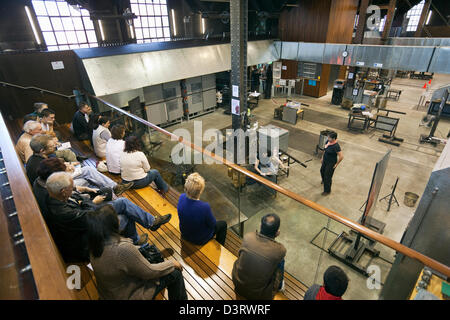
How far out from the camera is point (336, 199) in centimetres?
691

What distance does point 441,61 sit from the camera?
8.63m

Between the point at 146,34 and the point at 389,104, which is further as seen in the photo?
the point at 389,104

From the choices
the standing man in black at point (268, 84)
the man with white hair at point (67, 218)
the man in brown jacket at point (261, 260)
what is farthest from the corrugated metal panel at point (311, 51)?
the man with white hair at point (67, 218)

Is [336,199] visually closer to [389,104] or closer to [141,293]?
[141,293]

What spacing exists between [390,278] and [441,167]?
1630 millimetres

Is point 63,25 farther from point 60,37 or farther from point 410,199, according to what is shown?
point 410,199

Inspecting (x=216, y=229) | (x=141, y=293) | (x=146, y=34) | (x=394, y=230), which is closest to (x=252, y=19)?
(x=146, y=34)

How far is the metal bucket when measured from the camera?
6531 millimetres

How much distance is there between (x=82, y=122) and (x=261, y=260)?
5.66 metres

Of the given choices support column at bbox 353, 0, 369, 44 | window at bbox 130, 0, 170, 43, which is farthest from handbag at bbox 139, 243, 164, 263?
support column at bbox 353, 0, 369, 44

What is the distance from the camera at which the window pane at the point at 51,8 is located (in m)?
10.6

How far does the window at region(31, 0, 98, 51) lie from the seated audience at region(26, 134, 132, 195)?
33.5ft

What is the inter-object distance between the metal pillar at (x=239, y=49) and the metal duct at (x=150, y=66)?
285cm

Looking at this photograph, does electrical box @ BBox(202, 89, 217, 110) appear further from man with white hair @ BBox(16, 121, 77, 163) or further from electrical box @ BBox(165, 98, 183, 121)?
man with white hair @ BBox(16, 121, 77, 163)
